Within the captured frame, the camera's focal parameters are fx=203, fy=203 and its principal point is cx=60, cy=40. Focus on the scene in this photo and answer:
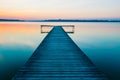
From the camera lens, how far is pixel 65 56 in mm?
7883

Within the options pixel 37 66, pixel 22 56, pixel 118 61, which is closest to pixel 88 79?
pixel 37 66

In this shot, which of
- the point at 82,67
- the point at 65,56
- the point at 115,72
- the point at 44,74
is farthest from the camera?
the point at 115,72

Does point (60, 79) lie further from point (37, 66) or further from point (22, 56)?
point (22, 56)

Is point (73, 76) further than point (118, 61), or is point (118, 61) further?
point (118, 61)

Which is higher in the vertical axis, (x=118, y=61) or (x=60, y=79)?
(x=60, y=79)

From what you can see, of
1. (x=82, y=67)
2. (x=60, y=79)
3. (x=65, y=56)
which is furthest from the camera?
(x=65, y=56)

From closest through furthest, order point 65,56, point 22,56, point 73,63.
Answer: point 73,63 < point 65,56 < point 22,56

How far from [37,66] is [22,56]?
921 cm

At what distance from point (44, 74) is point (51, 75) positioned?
0.21 meters

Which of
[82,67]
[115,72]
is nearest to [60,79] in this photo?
[82,67]

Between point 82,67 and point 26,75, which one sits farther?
point 82,67

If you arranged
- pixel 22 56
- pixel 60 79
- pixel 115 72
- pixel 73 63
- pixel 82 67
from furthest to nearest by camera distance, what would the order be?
pixel 22 56
pixel 115 72
pixel 73 63
pixel 82 67
pixel 60 79

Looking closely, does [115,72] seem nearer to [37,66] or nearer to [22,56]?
[37,66]

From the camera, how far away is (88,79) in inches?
200
